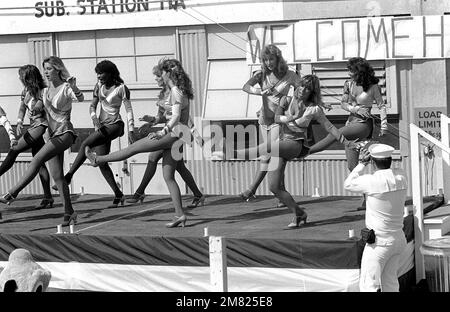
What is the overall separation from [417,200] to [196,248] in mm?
2068

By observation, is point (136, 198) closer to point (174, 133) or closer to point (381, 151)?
point (174, 133)

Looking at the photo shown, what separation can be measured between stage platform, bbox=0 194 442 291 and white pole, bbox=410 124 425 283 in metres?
0.07

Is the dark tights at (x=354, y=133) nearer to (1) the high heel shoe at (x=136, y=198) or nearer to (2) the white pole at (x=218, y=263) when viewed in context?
(2) the white pole at (x=218, y=263)

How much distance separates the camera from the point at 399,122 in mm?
14812

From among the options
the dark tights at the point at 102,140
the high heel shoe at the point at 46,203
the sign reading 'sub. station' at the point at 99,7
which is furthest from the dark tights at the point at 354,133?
the sign reading 'sub. station' at the point at 99,7

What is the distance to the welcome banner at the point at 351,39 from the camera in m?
13.4

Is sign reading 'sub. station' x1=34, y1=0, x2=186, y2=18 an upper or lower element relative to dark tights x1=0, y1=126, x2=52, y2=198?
upper

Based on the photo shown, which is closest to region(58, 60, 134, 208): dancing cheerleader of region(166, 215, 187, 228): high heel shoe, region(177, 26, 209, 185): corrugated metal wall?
region(166, 215, 187, 228): high heel shoe

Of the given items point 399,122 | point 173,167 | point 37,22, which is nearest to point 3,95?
point 37,22

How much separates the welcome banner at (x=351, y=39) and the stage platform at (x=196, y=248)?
109 inches

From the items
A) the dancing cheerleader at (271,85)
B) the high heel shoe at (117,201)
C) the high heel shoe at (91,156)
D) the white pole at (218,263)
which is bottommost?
the white pole at (218,263)

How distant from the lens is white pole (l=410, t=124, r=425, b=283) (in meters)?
10.0

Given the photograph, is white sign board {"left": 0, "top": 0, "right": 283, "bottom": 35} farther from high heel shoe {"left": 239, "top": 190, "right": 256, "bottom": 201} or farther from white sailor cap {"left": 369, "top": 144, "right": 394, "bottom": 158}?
white sailor cap {"left": 369, "top": 144, "right": 394, "bottom": 158}
